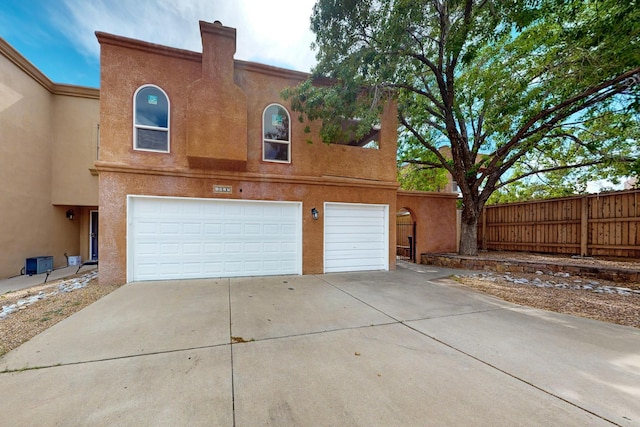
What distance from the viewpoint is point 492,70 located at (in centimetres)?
790

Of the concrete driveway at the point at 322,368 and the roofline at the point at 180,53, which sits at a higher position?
the roofline at the point at 180,53

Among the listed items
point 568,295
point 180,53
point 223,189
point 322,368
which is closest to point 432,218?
point 568,295

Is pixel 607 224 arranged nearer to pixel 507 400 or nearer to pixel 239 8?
pixel 507 400

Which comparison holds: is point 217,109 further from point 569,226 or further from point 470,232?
point 569,226

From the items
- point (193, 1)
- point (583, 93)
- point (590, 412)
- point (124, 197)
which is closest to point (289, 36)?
point (193, 1)

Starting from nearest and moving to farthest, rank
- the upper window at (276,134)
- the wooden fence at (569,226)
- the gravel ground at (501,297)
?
the gravel ground at (501,297), the upper window at (276,134), the wooden fence at (569,226)

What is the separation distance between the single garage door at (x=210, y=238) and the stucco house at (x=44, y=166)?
5189 mm

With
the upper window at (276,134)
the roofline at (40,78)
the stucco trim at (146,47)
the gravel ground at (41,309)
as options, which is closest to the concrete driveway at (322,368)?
the gravel ground at (41,309)

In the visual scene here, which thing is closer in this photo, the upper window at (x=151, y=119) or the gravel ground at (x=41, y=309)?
the gravel ground at (x=41, y=309)

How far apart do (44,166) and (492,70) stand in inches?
611

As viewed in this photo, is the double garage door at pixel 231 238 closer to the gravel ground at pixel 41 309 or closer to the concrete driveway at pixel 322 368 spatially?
the gravel ground at pixel 41 309

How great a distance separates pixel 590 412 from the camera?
197 cm

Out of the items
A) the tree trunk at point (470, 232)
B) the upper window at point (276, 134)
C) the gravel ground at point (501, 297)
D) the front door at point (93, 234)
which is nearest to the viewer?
the gravel ground at point (501, 297)

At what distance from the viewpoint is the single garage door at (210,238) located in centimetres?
622
